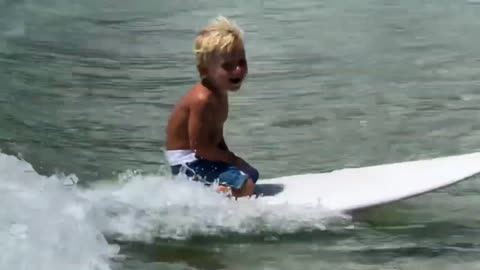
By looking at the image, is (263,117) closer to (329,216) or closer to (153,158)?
(153,158)

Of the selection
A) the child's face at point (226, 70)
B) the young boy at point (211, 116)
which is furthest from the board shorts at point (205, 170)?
the child's face at point (226, 70)

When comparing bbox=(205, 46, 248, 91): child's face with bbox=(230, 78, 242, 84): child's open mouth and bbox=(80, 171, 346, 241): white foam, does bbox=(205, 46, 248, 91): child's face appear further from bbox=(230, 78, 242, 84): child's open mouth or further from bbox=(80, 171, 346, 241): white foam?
bbox=(80, 171, 346, 241): white foam

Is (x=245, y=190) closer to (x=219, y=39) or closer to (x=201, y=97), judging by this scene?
(x=201, y=97)

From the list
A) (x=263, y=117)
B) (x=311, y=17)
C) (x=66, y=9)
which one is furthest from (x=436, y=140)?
(x=66, y=9)

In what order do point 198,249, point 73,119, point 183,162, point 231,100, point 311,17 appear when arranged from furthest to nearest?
point 311,17 → point 231,100 → point 73,119 → point 183,162 → point 198,249

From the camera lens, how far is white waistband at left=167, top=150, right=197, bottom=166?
3.34m

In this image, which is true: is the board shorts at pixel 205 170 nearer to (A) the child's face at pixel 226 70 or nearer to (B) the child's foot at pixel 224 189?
(B) the child's foot at pixel 224 189

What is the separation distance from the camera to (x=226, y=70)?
3285 millimetres

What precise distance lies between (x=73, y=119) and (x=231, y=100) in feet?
2.70

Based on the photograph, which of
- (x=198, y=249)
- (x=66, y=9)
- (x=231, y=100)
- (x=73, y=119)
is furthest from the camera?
(x=66, y=9)

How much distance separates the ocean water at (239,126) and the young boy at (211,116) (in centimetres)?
7

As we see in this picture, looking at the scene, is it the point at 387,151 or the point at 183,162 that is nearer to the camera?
the point at 183,162

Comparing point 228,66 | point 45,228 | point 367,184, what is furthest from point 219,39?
point 45,228

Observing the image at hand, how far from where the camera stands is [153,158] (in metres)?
4.16
